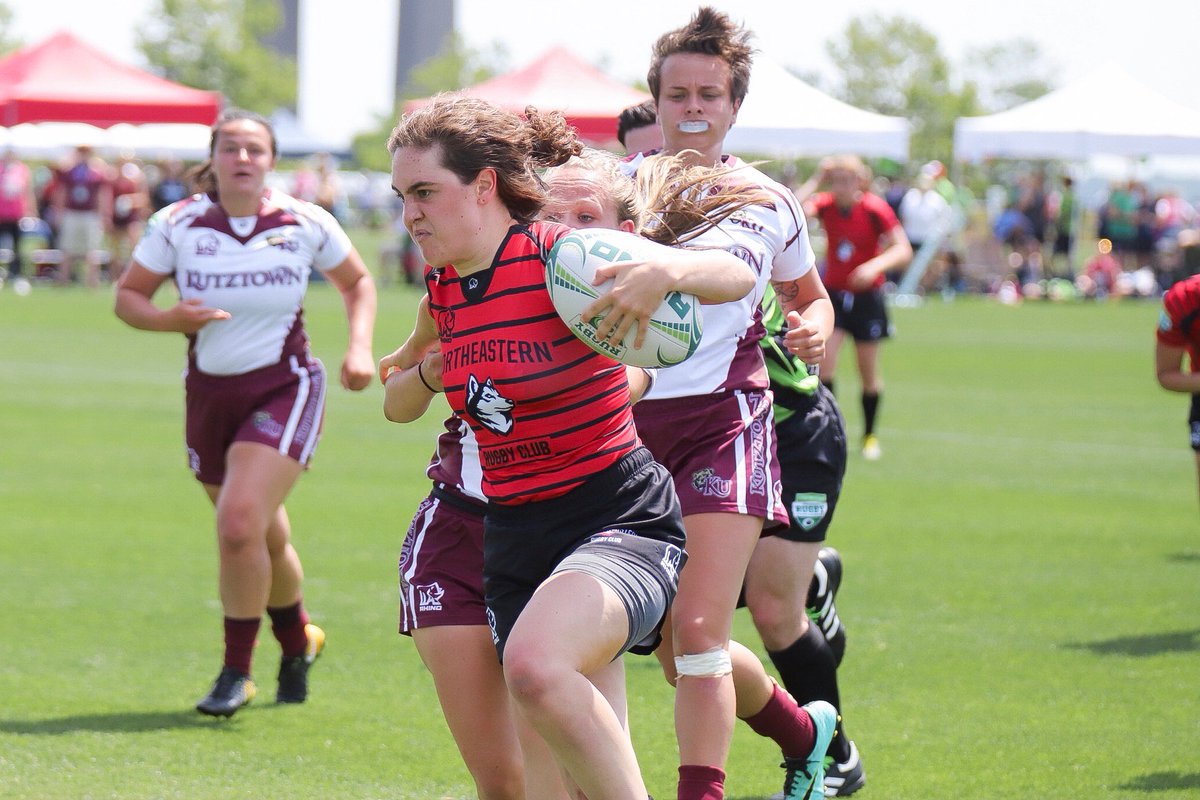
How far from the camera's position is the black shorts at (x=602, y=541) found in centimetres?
361

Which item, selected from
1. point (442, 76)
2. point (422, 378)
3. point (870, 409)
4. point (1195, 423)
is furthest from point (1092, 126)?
point (442, 76)

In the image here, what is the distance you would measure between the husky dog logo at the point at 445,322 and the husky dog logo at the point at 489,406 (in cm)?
15

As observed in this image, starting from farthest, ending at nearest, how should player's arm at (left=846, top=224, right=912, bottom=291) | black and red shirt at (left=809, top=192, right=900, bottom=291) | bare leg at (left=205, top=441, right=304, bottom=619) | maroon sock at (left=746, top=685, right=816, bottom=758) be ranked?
black and red shirt at (left=809, top=192, right=900, bottom=291) → player's arm at (left=846, top=224, right=912, bottom=291) → bare leg at (left=205, top=441, right=304, bottom=619) → maroon sock at (left=746, top=685, right=816, bottom=758)

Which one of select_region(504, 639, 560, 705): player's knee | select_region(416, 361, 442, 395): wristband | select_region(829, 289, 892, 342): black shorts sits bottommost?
select_region(829, 289, 892, 342): black shorts

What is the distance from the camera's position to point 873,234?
13.4 metres

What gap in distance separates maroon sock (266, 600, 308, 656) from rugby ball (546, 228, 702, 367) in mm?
3038

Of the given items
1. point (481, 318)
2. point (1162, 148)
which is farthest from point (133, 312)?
point (1162, 148)

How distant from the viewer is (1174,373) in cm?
688

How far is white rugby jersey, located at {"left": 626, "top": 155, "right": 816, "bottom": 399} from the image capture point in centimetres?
443

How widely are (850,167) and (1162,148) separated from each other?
1584cm

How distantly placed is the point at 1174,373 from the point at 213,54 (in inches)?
2141

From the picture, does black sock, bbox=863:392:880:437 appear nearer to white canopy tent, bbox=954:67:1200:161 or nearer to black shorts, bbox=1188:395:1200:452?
black shorts, bbox=1188:395:1200:452

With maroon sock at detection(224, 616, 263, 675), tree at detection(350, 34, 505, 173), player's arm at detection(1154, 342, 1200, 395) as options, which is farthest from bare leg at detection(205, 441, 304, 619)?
tree at detection(350, 34, 505, 173)

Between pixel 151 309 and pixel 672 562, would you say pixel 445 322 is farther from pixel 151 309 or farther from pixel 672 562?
pixel 151 309
